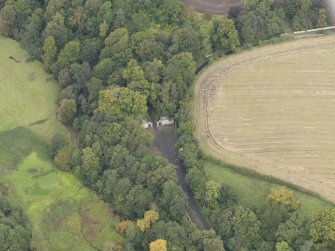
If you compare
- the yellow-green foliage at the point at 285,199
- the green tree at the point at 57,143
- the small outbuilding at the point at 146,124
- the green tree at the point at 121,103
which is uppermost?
the green tree at the point at 121,103

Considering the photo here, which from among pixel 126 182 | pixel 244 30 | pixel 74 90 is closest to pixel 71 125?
pixel 74 90

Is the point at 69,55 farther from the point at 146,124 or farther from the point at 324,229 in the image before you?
the point at 324,229

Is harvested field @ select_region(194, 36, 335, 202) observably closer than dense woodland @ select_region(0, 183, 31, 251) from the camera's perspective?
No

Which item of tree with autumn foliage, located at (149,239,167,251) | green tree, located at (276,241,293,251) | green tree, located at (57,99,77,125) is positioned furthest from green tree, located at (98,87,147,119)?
green tree, located at (276,241,293,251)

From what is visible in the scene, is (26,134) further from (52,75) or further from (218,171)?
(218,171)

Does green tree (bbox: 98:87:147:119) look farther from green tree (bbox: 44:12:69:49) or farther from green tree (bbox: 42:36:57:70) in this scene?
green tree (bbox: 44:12:69:49)

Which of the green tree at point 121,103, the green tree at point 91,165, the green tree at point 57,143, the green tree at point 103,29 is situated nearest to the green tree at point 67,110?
the green tree at point 57,143

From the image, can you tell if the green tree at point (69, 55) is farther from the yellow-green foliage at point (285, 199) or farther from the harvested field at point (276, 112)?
the yellow-green foliage at point (285, 199)
